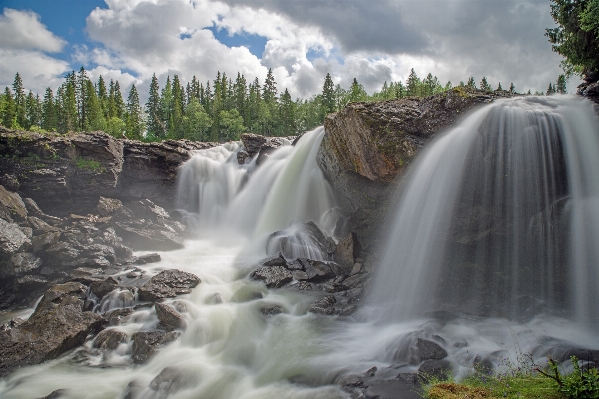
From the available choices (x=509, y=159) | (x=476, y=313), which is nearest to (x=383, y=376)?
(x=476, y=313)

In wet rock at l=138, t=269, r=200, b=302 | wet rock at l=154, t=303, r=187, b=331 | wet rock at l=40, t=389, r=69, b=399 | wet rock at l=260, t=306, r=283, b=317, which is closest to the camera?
wet rock at l=40, t=389, r=69, b=399

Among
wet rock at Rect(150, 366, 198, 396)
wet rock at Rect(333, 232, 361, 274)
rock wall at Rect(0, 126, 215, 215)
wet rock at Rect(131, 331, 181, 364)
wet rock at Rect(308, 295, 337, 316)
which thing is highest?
rock wall at Rect(0, 126, 215, 215)

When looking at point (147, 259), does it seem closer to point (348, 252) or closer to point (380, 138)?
point (348, 252)

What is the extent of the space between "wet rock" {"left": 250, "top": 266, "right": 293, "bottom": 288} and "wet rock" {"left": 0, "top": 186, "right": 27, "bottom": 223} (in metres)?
13.7

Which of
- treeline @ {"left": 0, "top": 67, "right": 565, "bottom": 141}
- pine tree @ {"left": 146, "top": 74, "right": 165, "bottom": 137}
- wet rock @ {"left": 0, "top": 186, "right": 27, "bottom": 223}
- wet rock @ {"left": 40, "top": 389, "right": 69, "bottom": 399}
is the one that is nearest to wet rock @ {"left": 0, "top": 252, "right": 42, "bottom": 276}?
wet rock @ {"left": 0, "top": 186, "right": 27, "bottom": 223}

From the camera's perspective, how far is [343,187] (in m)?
18.2

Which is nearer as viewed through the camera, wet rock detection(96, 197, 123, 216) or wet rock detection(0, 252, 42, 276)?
wet rock detection(0, 252, 42, 276)

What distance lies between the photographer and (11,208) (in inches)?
718

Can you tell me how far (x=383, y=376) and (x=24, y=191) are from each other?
24475mm

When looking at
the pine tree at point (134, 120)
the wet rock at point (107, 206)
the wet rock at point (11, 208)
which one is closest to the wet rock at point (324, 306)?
the wet rock at point (107, 206)

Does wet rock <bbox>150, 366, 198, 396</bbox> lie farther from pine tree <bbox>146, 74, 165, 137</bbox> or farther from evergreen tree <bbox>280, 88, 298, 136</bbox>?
pine tree <bbox>146, 74, 165, 137</bbox>

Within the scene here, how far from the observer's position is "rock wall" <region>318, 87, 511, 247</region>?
42.4 feet

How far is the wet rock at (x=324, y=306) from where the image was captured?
11289 mm

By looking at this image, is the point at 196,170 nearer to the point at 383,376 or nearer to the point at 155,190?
the point at 155,190
